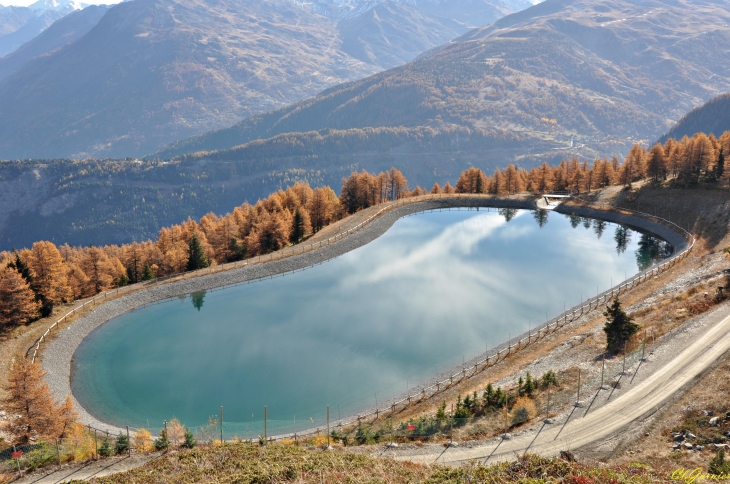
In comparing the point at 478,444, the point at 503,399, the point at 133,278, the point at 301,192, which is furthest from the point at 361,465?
the point at 301,192

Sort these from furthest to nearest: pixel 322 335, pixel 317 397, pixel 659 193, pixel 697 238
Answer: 1. pixel 659 193
2. pixel 697 238
3. pixel 322 335
4. pixel 317 397

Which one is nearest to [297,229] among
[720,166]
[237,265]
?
[237,265]

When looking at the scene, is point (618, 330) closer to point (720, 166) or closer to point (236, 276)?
point (236, 276)

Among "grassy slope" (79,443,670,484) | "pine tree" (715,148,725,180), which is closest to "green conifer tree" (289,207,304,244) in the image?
"grassy slope" (79,443,670,484)

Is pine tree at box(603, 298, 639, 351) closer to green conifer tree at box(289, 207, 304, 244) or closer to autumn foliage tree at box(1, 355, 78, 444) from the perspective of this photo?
autumn foliage tree at box(1, 355, 78, 444)

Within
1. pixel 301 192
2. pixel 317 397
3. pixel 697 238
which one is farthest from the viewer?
pixel 301 192

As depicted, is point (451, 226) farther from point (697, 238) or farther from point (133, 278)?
point (133, 278)

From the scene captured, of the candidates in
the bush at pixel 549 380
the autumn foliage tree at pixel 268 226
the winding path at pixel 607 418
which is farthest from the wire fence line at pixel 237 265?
the bush at pixel 549 380
